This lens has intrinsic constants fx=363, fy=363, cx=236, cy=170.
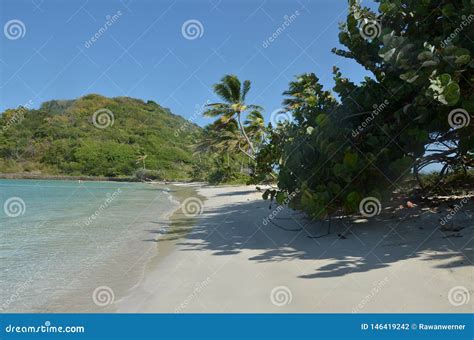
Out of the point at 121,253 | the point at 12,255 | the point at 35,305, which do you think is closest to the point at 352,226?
the point at 121,253

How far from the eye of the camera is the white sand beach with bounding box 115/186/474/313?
3.45m

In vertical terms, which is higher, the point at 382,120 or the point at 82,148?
the point at 382,120

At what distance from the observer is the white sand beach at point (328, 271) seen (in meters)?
3.45

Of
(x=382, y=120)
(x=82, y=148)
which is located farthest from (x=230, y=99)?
(x=82, y=148)

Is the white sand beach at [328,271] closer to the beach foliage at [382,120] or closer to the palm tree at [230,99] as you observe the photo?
the beach foliage at [382,120]

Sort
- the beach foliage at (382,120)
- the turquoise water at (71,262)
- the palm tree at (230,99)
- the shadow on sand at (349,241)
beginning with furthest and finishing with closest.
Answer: the palm tree at (230,99) < the beach foliage at (382,120) < the shadow on sand at (349,241) < the turquoise water at (71,262)

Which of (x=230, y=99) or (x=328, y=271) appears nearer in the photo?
(x=328, y=271)

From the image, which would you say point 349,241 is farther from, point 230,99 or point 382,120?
point 230,99

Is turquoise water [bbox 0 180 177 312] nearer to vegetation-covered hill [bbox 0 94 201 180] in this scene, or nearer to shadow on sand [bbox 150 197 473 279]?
shadow on sand [bbox 150 197 473 279]

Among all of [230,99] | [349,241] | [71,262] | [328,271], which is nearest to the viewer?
[328,271]

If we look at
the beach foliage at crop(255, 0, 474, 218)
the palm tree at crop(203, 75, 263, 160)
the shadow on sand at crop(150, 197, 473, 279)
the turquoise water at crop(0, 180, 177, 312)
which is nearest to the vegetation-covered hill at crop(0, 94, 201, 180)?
the palm tree at crop(203, 75, 263, 160)

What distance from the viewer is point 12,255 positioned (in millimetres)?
6805

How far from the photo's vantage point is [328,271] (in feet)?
14.3

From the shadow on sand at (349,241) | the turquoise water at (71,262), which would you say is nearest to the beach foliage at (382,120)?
the shadow on sand at (349,241)
